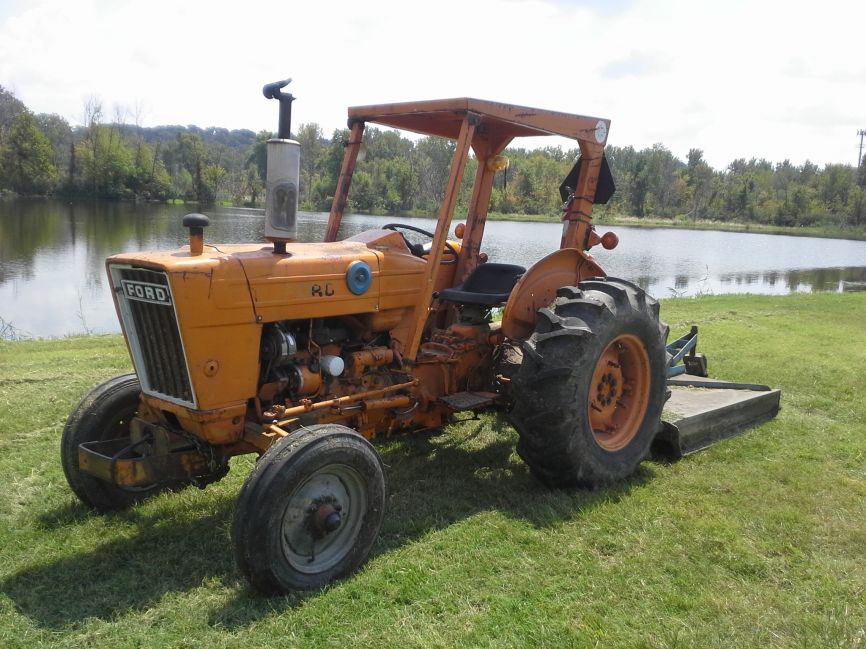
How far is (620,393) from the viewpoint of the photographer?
194 inches

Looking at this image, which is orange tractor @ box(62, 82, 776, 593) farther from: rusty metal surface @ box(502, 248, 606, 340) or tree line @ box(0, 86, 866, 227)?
tree line @ box(0, 86, 866, 227)

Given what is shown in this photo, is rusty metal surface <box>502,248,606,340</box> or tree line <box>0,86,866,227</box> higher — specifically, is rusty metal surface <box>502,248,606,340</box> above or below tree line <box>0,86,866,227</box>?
below

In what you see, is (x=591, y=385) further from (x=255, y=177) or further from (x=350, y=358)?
(x=255, y=177)

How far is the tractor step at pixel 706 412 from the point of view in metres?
5.01

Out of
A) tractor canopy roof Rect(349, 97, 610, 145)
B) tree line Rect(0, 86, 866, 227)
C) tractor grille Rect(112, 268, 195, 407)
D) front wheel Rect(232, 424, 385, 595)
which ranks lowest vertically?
front wheel Rect(232, 424, 385, 595)

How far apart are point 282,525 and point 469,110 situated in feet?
8.54

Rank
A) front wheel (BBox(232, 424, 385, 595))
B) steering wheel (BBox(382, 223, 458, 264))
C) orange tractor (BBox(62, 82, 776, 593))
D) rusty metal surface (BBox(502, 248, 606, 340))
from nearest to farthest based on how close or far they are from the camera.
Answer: front wheel (BBox(232, 424, 385, 595))
orange tractor (BBox(62, 82, 776, 593))
rusty metal surface (BBox(502, 248, 606, 340))
steering wheel (BBox(382, 223, 458, 264))

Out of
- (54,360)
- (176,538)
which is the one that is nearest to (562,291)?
(176,538)

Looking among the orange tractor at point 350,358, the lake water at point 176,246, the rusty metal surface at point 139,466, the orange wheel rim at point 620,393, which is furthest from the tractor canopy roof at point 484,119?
the rusty metal surface at point 139,466

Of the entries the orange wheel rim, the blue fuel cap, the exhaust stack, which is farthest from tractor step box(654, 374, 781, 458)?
the exhaust stack

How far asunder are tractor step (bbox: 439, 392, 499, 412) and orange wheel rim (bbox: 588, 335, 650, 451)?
69 centimetres

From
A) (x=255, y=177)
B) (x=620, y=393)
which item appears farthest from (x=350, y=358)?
(x=255, y=177)

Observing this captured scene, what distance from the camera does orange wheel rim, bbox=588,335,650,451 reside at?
474 centimetres

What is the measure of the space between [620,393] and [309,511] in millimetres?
2530
